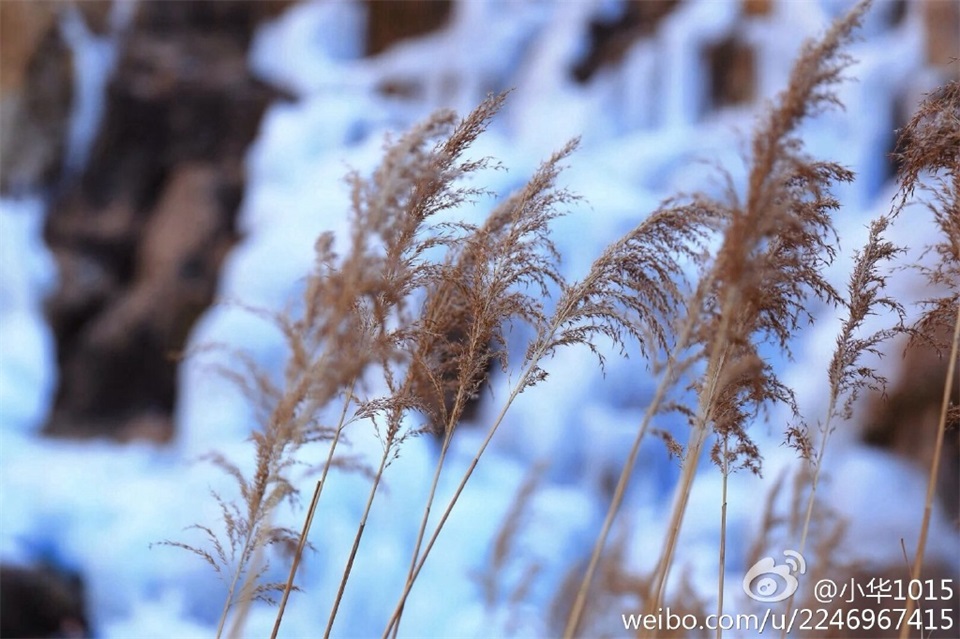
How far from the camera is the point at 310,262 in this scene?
757 cm

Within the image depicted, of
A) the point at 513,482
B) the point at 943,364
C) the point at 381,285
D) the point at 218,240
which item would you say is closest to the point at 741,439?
the point at 381,285

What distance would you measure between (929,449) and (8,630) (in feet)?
16.3

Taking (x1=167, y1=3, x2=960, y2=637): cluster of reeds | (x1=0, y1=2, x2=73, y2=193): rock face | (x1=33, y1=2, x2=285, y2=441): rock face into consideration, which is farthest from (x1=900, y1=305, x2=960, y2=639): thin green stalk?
(x1=0, y1=2, x2=73, y2=193): rock face

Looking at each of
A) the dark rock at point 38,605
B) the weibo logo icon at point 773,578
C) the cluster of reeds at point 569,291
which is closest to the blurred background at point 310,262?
the dark rock at point 38,605

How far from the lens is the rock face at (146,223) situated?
26.6 ft

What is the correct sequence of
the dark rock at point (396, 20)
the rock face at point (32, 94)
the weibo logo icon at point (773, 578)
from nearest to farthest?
the weibo logo icon at point (773, 578)
the rock face at point (32, 94)
the dark rock at point (396, 20)

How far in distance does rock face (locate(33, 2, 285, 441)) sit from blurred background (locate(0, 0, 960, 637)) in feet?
0.09

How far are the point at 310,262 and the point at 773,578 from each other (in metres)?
5.58

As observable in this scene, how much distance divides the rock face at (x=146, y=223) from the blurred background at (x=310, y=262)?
0.09 ft

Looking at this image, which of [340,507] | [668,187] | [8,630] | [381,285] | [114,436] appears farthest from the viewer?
[668,187]

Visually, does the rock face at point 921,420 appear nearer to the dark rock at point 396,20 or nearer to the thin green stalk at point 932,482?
the thin green stalk at point 932,482

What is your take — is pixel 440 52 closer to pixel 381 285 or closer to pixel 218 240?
pixel 218 240

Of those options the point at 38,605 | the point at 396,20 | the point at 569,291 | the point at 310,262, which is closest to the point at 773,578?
the point at 569,291

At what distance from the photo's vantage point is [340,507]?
5488mm
